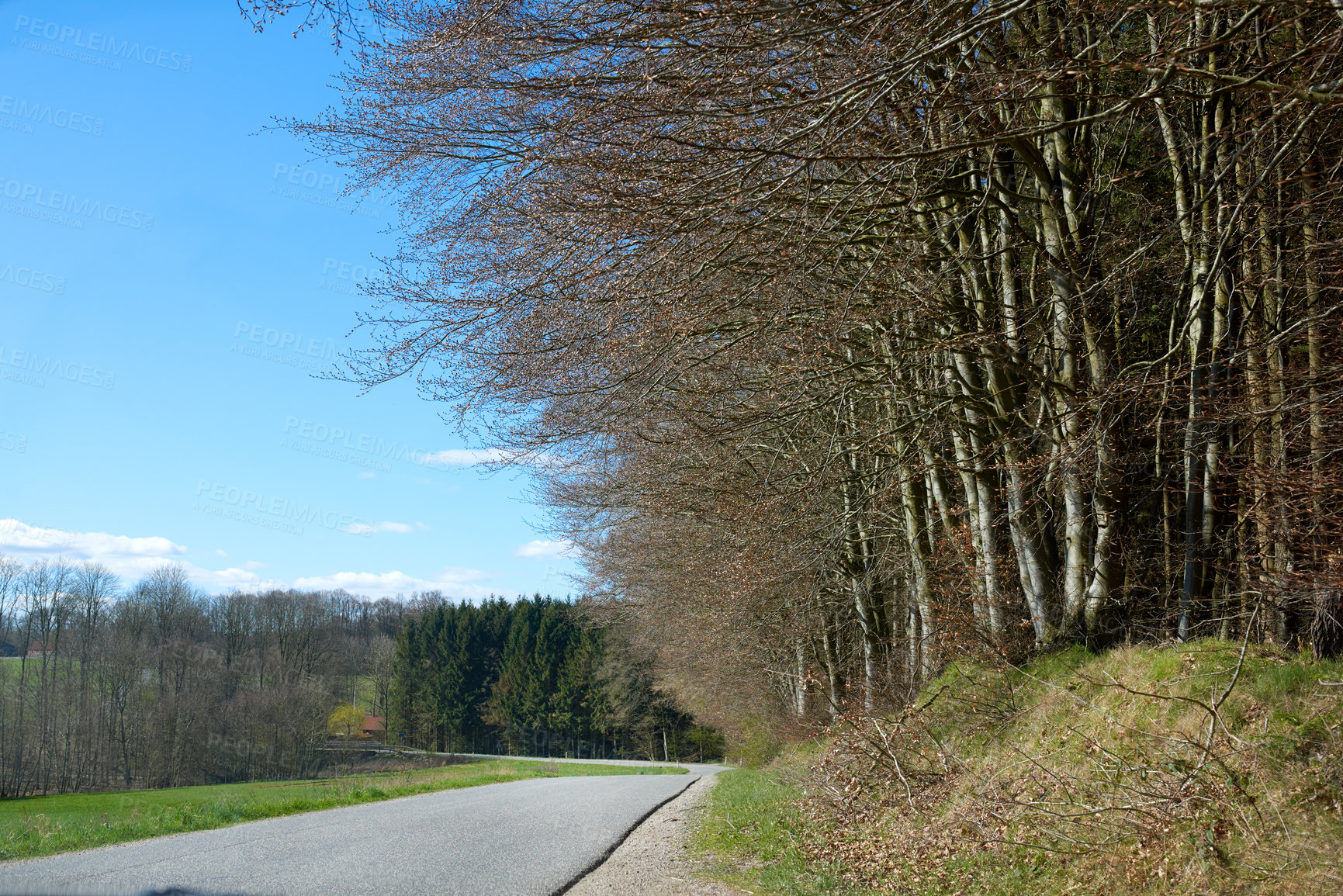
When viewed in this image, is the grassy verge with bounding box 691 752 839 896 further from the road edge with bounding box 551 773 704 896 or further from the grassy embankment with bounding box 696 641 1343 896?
the road edge with bounding box 551 773 704 896

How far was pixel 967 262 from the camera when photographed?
387 inches

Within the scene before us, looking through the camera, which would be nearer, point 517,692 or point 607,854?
point 607,854

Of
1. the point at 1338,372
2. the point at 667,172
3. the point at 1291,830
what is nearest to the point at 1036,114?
the point at 1338,372

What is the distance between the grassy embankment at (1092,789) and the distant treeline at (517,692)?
2144 inches

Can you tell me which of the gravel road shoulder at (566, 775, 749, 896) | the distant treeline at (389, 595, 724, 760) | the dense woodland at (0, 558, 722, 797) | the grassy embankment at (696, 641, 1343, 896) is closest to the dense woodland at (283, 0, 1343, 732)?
the grassy embankment at (696, 641, 1343, 896)

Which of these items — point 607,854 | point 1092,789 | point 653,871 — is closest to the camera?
point 1092,789

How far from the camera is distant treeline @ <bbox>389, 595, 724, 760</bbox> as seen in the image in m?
67.1

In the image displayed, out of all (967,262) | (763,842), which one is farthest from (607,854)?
(967,262)

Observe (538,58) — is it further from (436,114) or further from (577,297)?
(577,297)

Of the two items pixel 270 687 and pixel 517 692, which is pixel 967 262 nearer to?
pixel 270 687

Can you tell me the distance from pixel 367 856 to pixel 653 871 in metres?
2.98

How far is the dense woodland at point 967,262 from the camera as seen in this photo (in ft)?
21.4

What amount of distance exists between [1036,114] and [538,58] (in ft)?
18.2

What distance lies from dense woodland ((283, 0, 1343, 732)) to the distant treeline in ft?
177
